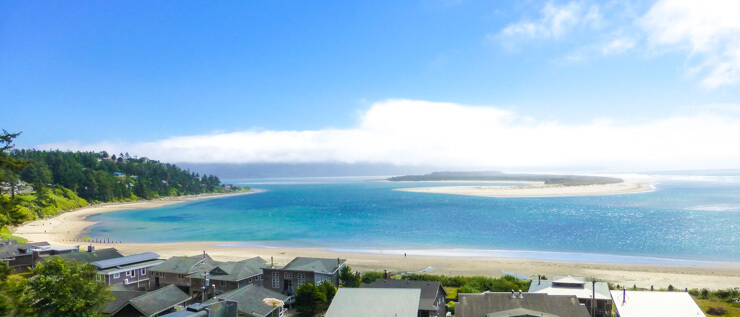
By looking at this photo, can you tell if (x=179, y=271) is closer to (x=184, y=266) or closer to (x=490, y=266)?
(x=184, y=266)

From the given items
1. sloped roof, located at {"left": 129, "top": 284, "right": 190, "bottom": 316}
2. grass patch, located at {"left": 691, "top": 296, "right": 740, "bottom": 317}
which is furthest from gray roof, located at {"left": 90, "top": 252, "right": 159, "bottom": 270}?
grass patch, located at {"left": 691, "top": 296, "right": 740, "bottom": 317}

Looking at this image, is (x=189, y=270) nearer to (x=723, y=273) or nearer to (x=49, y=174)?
(x=723, y=273)

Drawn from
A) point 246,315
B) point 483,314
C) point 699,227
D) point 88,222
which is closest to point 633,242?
point 699,227

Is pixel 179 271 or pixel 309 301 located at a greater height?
pixel 179 271

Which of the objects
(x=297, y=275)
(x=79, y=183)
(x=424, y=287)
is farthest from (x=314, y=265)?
(x=79, y=183)

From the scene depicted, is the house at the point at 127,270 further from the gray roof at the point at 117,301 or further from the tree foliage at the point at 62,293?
the tree foliage at the point at 62,293

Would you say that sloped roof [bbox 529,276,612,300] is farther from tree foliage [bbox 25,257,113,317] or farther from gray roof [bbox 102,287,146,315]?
tree foliage [bbox 25,257,113,317]
